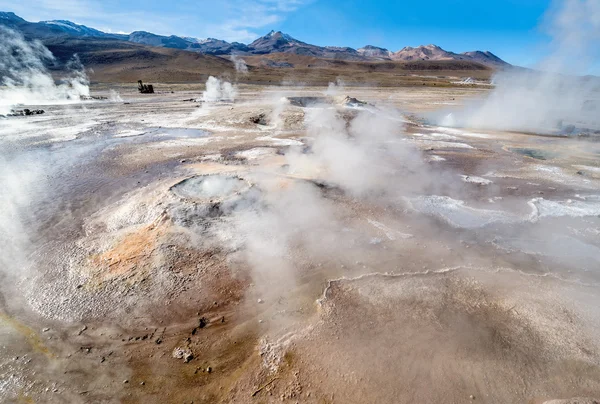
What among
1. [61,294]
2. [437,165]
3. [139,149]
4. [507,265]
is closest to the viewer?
[61,294]

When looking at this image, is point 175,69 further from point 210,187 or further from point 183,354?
point 183,354

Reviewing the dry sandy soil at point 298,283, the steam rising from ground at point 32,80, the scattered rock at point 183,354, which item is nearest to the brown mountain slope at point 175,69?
the steam rising from ground at point 32,80

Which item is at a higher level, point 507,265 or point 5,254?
point 507,265

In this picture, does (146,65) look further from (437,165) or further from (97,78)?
(437,165)

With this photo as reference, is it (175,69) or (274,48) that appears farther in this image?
(274,48)

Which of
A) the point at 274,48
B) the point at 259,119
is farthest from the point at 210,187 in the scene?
the point at 274,48

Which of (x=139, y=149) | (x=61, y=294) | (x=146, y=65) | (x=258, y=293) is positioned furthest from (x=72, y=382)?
(x=146, y=65)
